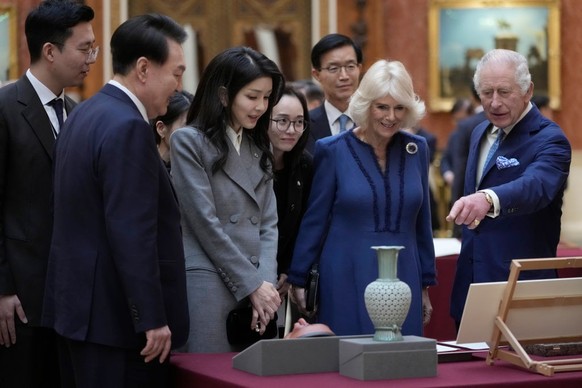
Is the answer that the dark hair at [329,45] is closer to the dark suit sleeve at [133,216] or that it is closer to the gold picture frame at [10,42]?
the dark suit sleeve at [133,216]

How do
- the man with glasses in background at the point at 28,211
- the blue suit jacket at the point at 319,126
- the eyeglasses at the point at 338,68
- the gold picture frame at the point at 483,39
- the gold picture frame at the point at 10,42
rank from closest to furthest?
the man with glasses in background at the point at 28,211, the blue suit jacket at the point at 319,126, the eyeglasses at the point at 338,68, the gold picture frame at the point at 10,42, the gold picture frame at the point at 483,39

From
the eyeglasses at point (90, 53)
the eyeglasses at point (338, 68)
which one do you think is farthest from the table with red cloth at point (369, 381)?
the eyeglasses at point (338, 68)

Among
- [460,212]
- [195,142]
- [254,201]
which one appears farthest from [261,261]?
[460,212]

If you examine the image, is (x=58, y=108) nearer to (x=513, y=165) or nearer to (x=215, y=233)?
(x=215, y=233)

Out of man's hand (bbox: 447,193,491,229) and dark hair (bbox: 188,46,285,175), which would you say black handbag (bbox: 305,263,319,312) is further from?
man's hand (bbox: 447,193,491,229)

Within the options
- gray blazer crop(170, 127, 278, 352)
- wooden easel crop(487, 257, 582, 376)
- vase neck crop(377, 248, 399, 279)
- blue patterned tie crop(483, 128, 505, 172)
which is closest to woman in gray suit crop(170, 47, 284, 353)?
gray blazer crop(170, 127, 278, 352)

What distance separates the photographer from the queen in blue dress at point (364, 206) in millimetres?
5266

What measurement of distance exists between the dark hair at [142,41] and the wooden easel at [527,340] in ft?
5.11

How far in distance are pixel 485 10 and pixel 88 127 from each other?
41.8 ft

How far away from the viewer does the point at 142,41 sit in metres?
4.36

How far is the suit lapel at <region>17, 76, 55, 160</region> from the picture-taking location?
5023 mm

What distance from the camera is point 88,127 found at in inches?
167

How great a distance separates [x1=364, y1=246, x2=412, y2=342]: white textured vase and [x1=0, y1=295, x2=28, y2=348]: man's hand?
161cm

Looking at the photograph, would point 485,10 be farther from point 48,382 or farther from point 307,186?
point 48,382
